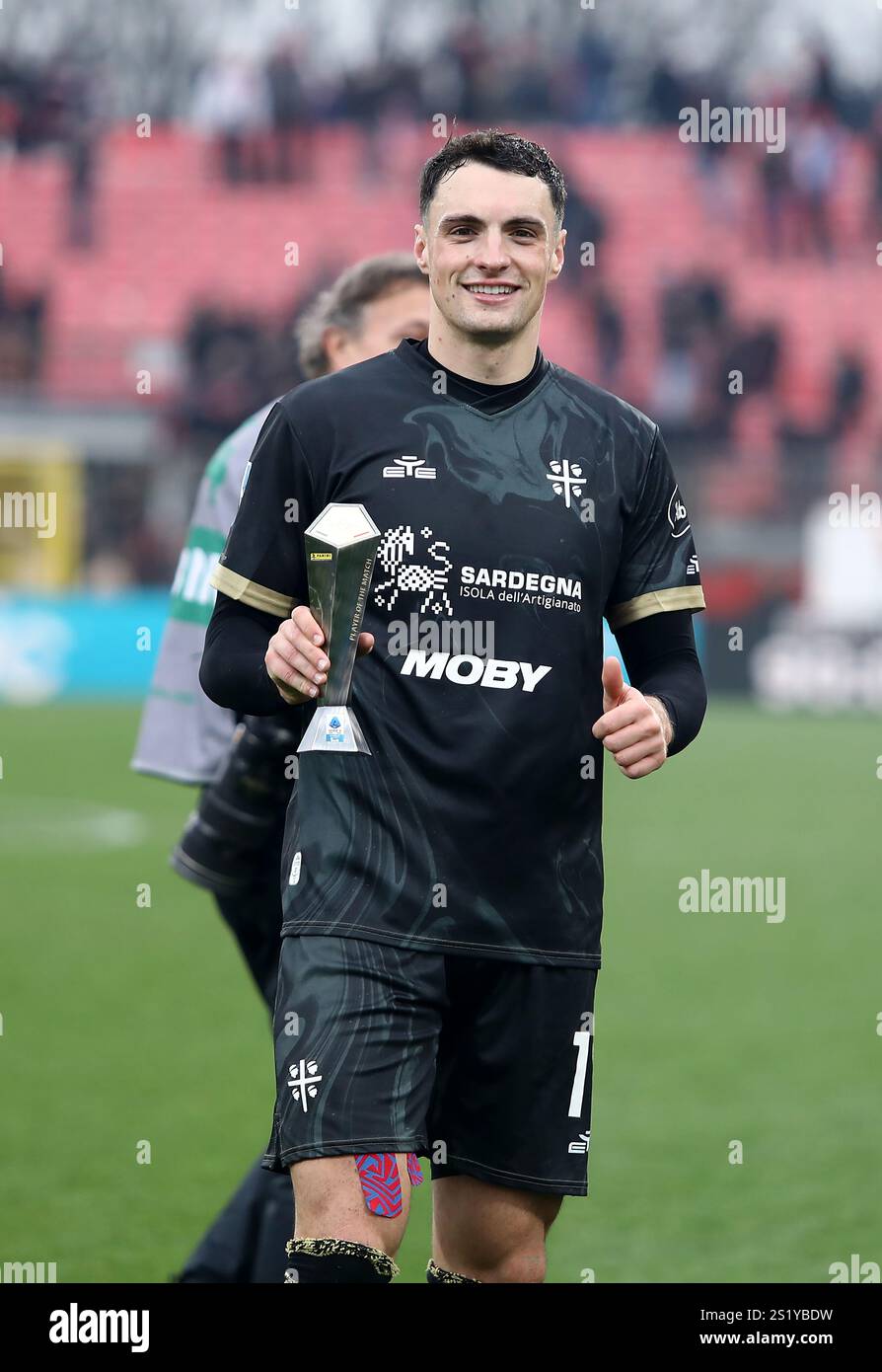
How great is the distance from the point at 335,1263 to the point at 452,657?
913 mm

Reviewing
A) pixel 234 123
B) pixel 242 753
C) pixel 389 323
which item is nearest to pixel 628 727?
pixel 242 753

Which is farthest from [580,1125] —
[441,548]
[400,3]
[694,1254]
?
[400,3]

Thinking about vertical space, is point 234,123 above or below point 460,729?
above

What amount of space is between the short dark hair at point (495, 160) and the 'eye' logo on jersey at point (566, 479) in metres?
→ 0.41

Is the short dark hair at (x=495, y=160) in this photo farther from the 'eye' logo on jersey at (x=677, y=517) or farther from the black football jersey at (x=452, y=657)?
the 'eye' logo on jersey at (x=677, y=517)

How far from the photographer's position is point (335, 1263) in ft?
9.21

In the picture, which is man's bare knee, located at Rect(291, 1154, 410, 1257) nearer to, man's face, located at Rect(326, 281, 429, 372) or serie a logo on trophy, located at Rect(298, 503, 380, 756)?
serie a logo on trophy, located at Rect(298, 503, 380, 756)

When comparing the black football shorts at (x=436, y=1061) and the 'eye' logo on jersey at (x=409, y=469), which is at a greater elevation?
the 'eye' logo on jersey at (x=409, y=469)

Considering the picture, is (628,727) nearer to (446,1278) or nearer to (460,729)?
(460,729)

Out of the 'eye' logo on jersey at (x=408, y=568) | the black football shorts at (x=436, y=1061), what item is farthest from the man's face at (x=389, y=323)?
the black football shorts at (x=436, y=1061)

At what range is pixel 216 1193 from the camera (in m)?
5.02

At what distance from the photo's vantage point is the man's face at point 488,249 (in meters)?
3.07

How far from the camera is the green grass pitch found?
4.69 m
